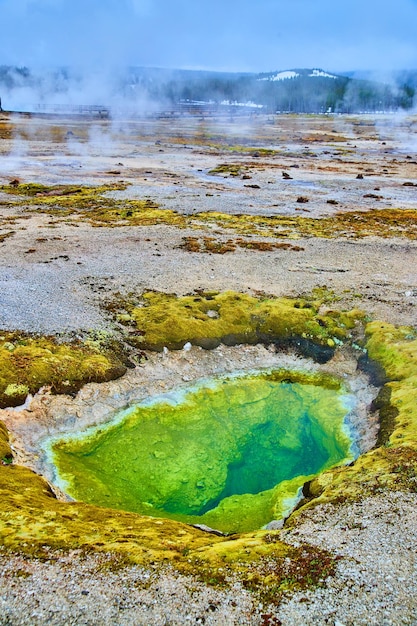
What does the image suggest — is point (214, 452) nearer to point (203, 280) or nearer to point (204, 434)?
point (204, 434)

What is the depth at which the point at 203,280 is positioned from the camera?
86.6 ft

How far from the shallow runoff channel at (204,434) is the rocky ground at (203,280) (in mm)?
502

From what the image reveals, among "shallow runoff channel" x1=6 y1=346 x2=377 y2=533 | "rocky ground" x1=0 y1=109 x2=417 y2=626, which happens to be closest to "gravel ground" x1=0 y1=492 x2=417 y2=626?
"rocky ground" x1=0 y1=109 x2=417 y2=626

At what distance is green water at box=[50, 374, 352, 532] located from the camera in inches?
560

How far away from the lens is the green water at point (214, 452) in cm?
1423

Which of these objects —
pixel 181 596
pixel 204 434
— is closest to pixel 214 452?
pixel 204 434

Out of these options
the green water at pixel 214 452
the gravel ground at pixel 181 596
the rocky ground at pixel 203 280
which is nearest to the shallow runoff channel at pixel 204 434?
the green water at pixel 214 452

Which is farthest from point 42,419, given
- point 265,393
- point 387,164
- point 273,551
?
point 387,164

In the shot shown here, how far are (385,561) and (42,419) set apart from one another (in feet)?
37.5

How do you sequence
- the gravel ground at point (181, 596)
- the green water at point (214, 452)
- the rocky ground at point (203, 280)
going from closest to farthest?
the gravel ground at point (181, 596)
the rocky ground at point (203, 280)
the green water at point (214, 452)

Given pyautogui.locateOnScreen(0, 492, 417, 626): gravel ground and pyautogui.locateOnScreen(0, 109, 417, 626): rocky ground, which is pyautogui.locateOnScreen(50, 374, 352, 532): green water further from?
pyautogui.locateOnScreen(0, 492, 417, 626): gravel ground

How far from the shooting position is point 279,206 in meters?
46.9

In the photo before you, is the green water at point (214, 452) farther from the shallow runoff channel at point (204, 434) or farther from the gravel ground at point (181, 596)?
the gravel ground at point (181, 596)

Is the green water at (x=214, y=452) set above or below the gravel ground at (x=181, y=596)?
below
